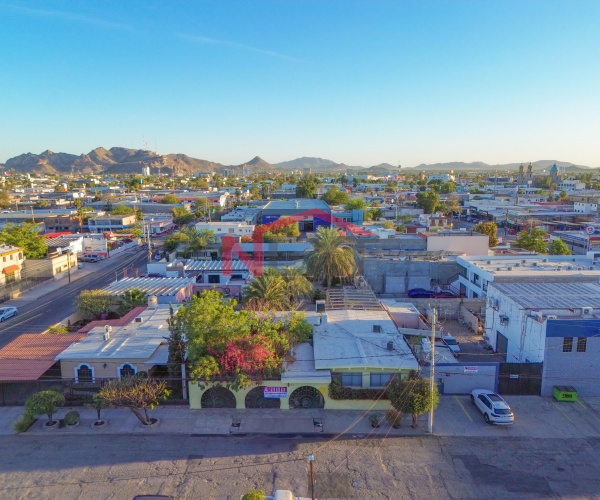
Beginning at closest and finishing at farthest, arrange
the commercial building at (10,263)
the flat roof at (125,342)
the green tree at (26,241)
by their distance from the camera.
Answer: the flat roof at (125,342) → the commercial building at (10,263) → the green tree at (26,241)

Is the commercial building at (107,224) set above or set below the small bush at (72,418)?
above

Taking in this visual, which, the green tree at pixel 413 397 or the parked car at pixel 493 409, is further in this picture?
the parked car at pixel 493 409

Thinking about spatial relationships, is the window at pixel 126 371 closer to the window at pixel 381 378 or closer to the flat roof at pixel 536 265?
the window at pixel 381 378

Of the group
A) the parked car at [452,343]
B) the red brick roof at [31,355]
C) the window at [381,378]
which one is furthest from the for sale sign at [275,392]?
the parked car at [452,343]

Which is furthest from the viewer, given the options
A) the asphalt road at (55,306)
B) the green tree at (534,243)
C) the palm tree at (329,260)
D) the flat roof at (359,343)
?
the green tree at (534,243)

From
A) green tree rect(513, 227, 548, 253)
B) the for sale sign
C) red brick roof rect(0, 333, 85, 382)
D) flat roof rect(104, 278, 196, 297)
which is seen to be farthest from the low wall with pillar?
green tree rect(513, 227, 548, 253)

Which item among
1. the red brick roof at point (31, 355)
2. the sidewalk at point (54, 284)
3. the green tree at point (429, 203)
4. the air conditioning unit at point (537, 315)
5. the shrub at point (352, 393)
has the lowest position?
the sidewalk at point (54, 284)

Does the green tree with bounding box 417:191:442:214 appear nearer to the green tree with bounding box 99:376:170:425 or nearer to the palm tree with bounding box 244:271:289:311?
the palm tree with bounding box 244:271:289:311
